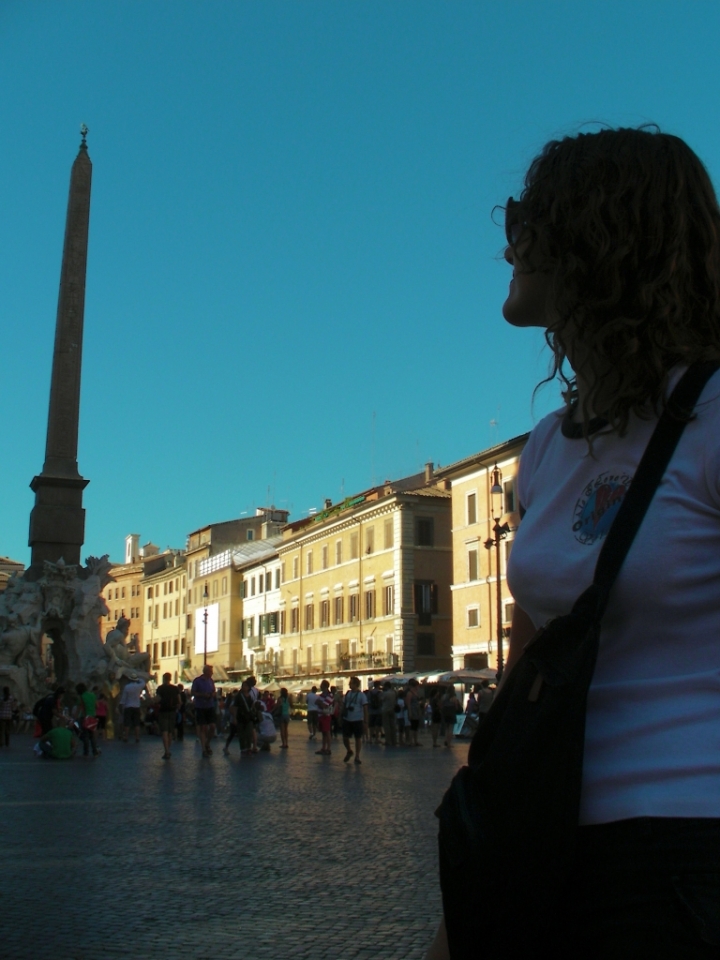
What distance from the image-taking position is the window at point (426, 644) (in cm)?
5028

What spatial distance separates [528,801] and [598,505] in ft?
1.18

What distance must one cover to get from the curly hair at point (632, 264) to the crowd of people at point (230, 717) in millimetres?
13474

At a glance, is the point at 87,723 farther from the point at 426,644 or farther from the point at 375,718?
the point at 426,644

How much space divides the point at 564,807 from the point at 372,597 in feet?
172

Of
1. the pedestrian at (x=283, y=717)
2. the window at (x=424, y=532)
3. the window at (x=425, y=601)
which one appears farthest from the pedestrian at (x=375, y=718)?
the window at (x=424, y=532)

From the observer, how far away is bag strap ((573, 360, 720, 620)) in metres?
1.26

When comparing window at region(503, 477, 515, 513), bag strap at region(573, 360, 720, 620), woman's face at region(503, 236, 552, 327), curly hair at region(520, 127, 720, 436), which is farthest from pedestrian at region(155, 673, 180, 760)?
window at region(503, 477, 515, 513)

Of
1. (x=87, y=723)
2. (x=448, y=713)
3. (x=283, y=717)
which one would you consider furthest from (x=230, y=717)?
(x=87, y=723)

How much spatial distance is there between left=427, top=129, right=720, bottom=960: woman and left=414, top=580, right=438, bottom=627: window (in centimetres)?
4926

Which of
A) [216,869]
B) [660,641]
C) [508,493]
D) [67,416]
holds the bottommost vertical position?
[216,869]

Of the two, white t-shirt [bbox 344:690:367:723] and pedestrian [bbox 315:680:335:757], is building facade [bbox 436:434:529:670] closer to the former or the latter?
pedestrian [bbox 315:680:335:757]

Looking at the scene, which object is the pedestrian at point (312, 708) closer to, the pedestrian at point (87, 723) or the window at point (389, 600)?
the pedestrian at point (87, 723)

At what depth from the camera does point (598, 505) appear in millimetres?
1370

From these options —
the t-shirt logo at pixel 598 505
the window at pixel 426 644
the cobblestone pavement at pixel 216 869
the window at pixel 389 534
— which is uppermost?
the window at pixel 389 534
